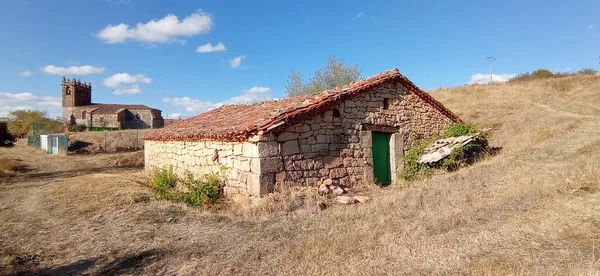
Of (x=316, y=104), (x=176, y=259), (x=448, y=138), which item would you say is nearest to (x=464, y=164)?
(x=448, y=138)

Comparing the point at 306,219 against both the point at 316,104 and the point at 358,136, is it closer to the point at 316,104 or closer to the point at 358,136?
the point at 316,104

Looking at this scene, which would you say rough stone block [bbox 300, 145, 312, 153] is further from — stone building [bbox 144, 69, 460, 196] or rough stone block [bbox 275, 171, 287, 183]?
rough stone block [bbox 275, 171, 287, 183]

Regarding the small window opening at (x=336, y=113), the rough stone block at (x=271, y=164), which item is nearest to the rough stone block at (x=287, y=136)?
the rough stone block at (x=271, y=164)

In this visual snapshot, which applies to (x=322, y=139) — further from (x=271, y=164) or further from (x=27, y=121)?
(x=27, y=121)

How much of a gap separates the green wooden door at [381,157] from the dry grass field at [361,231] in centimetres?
96

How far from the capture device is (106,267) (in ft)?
14.8

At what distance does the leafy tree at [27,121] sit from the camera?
160 ft

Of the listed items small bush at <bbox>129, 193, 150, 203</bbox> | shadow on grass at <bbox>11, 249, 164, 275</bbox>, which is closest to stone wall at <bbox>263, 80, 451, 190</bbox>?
small bush at <bbox>129, 193, 150, 203</bbox>

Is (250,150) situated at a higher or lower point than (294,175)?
higher

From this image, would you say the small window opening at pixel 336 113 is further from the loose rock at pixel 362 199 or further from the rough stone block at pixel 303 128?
the loose rock at pixel 362 199

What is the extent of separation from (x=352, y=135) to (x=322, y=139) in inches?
41.1

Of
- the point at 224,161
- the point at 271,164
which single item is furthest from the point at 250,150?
the point at 224,161

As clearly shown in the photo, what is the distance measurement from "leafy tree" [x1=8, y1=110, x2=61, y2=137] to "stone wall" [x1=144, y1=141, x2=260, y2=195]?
1825 inches

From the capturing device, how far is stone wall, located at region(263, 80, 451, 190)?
26.4 feet
